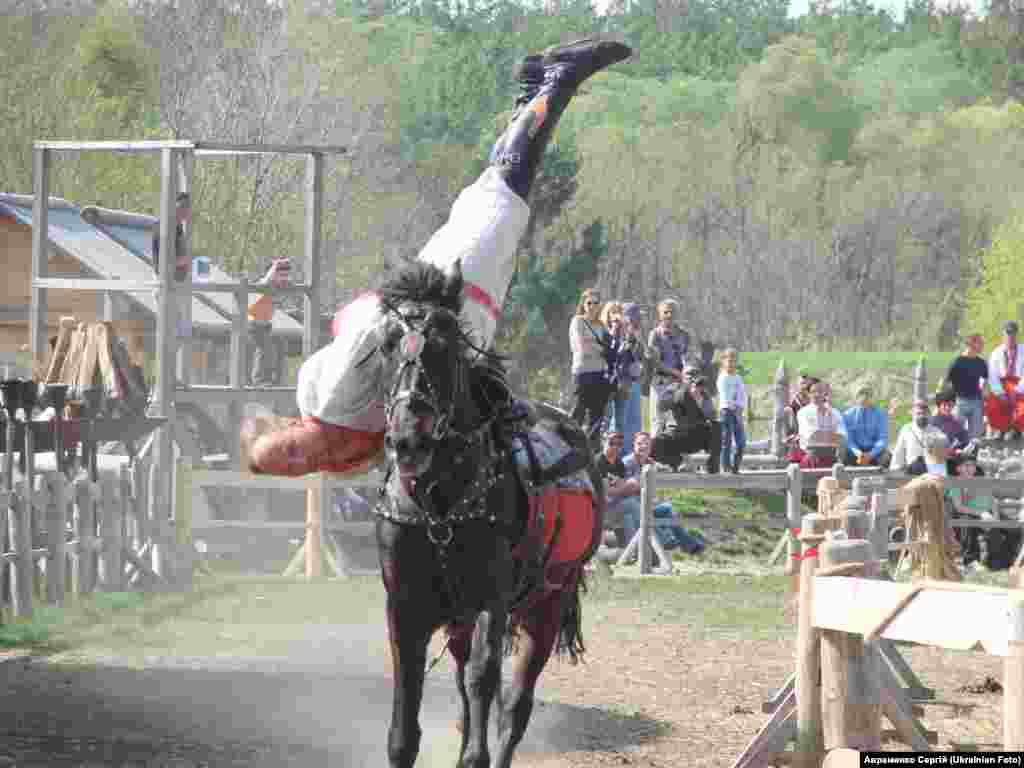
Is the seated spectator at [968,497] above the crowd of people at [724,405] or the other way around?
the other way around

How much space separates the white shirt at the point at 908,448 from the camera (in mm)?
21734

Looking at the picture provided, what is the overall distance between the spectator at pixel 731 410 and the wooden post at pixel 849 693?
49.7ft

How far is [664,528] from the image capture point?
69.6 feet

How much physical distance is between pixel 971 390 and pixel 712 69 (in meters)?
86.7

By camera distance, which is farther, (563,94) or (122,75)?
(122,75)

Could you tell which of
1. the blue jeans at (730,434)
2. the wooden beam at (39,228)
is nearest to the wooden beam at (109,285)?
the wooden beam at (39,228)

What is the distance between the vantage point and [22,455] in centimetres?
1525

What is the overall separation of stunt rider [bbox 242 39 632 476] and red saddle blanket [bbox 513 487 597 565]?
772 millimetres

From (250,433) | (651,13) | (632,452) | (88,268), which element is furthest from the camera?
(651,13)

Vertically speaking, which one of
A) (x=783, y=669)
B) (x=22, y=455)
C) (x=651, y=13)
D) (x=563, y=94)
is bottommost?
(x=783, y=669)

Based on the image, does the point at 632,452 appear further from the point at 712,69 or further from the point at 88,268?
the point at 712,69

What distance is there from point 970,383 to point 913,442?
254 centimetres

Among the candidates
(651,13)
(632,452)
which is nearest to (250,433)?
(632,452)

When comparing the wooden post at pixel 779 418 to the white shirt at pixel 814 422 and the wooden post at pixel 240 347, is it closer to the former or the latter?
the white shirt at pixel 814 422
